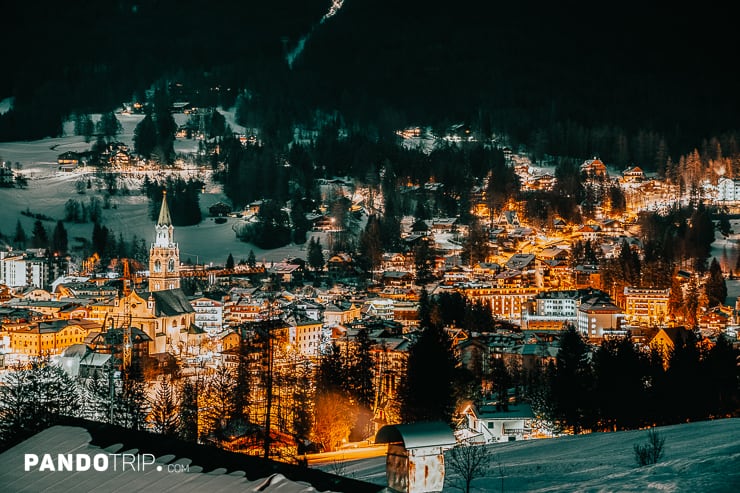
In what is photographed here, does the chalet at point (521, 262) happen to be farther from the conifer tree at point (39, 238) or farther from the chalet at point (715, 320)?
the conifer tree at point (39, 238)

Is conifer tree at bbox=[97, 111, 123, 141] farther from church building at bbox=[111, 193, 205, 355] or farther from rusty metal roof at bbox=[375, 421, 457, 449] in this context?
rusty metal roof at bbox=[375, 421, 457, 449]

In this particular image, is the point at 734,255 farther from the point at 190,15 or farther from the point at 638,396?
the point at 190,15

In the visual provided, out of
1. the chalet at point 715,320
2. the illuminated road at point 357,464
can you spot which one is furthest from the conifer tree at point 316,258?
the illuminated road at point 357,464

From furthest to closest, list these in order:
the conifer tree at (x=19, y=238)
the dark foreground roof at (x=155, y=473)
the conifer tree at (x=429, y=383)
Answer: the conifer tree at (x=19, y=238)
the conifer tree at (x=429, y=383)
the dark foreground roof at (x=155, y=473)

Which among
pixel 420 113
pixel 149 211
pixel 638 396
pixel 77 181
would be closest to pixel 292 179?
pixel 149 211

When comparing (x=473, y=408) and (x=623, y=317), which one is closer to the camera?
(x=473, y=408)

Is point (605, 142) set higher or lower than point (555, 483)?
higher

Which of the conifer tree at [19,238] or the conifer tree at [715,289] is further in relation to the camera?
the conifer tree at [19,238]
